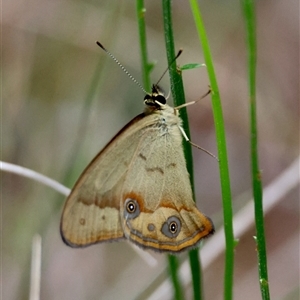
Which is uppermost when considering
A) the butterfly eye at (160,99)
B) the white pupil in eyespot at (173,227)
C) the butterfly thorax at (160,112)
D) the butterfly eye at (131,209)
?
the butterfly eye at (160,99)

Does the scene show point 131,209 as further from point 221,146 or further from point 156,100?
point 221,146

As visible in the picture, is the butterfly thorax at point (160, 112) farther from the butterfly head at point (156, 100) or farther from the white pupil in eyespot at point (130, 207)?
the white pupil in eyespot at point (130, 207)

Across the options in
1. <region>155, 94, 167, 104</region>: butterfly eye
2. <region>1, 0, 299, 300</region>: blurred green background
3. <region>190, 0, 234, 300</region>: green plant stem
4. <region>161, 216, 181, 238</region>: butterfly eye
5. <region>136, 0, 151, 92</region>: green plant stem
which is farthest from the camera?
<region>1, 0, 299, 300</region>: blurred green background

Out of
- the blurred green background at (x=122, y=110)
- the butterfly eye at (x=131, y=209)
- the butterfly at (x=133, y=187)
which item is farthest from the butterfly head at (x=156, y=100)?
the blurred green background at (x=122, y=110)

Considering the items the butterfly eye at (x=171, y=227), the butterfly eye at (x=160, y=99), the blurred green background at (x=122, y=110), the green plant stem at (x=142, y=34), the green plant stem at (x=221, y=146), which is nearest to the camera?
the green plant stem at (x=221, y=146)

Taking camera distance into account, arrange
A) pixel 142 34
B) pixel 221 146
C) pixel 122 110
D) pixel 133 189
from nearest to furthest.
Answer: pixel 221 146, pixel 142 34, pixel 133 189, pixel 122 110

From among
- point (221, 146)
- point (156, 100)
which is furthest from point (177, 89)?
point (156, 100)

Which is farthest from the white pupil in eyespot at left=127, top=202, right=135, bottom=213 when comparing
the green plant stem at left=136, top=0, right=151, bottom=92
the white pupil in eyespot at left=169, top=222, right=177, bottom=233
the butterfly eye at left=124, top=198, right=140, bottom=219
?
the green plant stem at left=136, top=0, right=151, bottom=92

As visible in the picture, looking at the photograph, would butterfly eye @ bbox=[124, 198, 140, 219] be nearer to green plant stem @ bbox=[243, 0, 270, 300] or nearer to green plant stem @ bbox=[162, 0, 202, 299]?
green plant stem @ bbox=[162, 0, 202, 299]
